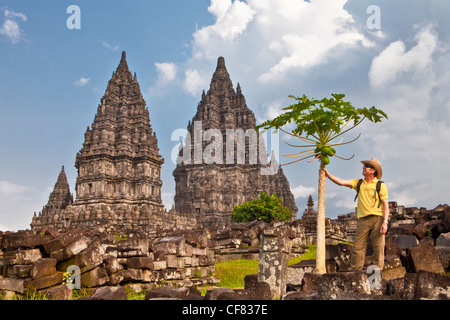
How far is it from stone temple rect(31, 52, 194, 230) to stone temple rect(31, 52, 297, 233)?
0.29ft

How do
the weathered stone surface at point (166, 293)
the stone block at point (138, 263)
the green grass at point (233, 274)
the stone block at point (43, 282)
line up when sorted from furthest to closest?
the green grass at point (233, 274)
the stone block at point (138, 263)
the stone block at point (43, 282)
the weathered stone surface at point (166, 293)

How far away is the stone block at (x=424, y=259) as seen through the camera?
668 cm

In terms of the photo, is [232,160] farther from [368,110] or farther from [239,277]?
[368,110]

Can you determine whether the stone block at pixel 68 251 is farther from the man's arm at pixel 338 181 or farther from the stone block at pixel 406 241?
the stone block at pixel 406 241

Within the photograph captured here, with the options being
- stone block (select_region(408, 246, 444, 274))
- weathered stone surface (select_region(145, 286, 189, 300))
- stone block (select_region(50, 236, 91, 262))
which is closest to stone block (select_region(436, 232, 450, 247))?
stone block (select_region(408, 246, 444, 274))

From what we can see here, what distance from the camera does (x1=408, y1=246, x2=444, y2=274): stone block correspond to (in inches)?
263

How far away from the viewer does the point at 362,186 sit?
6.12m

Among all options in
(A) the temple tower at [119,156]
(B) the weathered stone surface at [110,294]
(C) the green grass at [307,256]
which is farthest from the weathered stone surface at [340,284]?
(A) the temple tower at [119,156]

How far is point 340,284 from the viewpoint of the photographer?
477 cm

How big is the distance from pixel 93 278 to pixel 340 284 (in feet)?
14.9

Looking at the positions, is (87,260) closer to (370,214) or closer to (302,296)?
(302,296)

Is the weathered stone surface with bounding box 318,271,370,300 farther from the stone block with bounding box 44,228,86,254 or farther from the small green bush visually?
the small green bush

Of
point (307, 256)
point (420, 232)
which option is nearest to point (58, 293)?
point (420, 232)

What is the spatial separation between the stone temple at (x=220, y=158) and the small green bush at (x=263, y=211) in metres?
9.55
